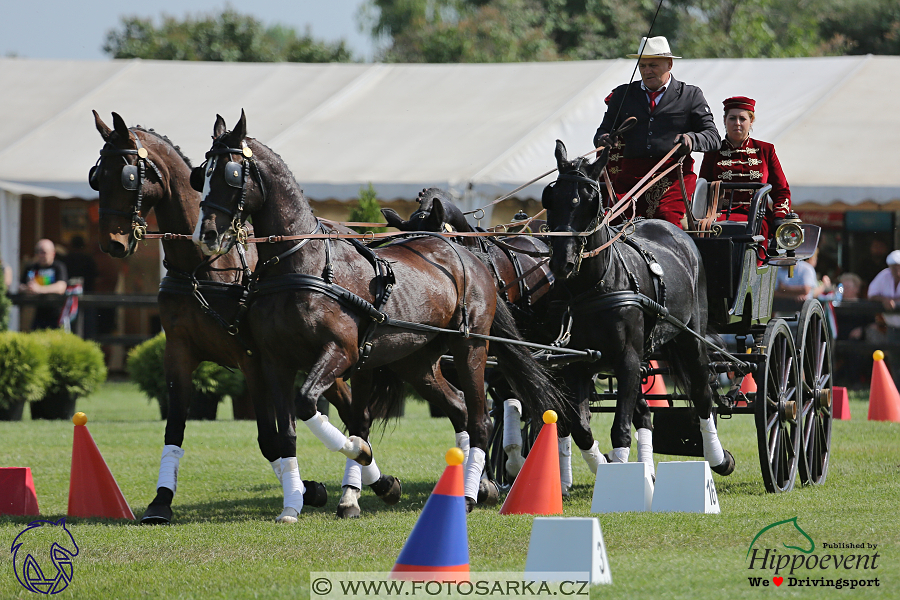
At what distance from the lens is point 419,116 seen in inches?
706

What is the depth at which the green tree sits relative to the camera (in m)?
33.5

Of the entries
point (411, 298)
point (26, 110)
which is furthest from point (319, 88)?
point (411, 298)

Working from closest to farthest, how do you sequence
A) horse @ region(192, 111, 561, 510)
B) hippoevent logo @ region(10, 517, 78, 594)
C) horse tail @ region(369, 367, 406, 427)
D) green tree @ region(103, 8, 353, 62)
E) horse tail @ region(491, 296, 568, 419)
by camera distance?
hippoevent logo @ region(10, 517, 78, 594) < horse @ region(192, 111, 561, 510) < horse tail @ region(491, 296, 568, 419) < horse tail @ region(369, 367, 406, 427) < green tree @ region(103, 8, 353, 62)

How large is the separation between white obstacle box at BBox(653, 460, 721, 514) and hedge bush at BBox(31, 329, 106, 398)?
28.0ft

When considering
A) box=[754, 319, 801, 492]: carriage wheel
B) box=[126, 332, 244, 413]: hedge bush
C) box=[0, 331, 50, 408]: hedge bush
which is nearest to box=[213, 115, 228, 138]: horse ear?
box=[754, 319, 801, 492]: carriage wheel

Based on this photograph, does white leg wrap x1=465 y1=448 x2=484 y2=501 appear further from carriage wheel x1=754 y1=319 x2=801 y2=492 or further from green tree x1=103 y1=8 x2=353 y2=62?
green tree x1=103 y1=8 x2=353 y2=62

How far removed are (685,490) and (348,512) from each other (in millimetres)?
1929

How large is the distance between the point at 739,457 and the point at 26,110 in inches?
554

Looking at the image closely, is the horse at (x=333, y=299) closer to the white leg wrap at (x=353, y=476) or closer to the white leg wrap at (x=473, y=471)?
the white leg wrap at (x=473, y=471)

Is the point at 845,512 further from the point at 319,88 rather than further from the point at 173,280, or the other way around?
the point at 319,88

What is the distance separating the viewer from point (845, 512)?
20.3 ft

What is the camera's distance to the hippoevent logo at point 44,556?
192 inches

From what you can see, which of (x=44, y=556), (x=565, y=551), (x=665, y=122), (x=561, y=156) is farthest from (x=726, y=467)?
(x=44, y=556)

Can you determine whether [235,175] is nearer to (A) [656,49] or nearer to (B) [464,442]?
(B) [464,442]
